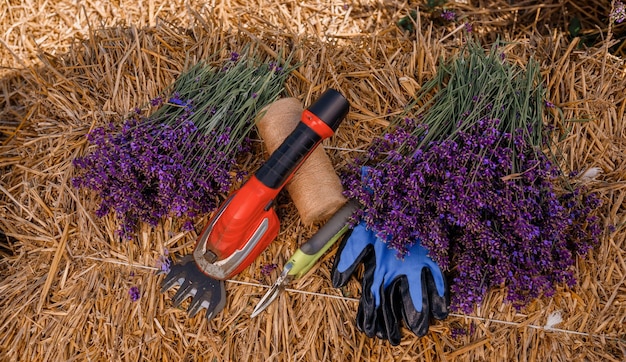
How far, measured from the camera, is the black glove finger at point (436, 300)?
1.99m

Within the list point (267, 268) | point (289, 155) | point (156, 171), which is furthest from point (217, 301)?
point (289, 155)

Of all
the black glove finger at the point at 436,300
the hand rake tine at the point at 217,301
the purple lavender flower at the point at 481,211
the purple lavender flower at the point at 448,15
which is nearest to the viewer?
the purple lavender flower at the point at 481,211

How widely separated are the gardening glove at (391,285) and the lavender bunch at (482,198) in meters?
0.09

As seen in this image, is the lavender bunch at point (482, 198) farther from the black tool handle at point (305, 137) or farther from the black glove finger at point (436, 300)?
the black tool handle at point (305, 137)

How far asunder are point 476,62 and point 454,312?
1114mm

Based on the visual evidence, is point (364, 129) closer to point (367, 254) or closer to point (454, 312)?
point (367, 254)

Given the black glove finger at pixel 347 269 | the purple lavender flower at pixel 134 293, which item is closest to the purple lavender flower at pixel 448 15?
the black glove finger at pixel 347 269

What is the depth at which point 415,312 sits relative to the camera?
6.51 ft

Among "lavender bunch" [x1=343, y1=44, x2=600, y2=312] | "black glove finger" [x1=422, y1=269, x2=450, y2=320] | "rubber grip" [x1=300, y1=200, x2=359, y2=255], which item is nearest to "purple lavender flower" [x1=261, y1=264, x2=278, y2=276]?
"rubber grip" [x1=300, y1=200, x2=359, y2=255]

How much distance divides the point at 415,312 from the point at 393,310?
3.6 inches

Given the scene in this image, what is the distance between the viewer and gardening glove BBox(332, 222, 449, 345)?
1.99 m

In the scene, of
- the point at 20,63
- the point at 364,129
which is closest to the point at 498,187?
the point at 364,129

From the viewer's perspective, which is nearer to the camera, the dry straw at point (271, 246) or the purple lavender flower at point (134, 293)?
the dry straw at point (271, 246)

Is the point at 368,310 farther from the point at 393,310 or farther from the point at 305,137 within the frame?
the point at 305,137
